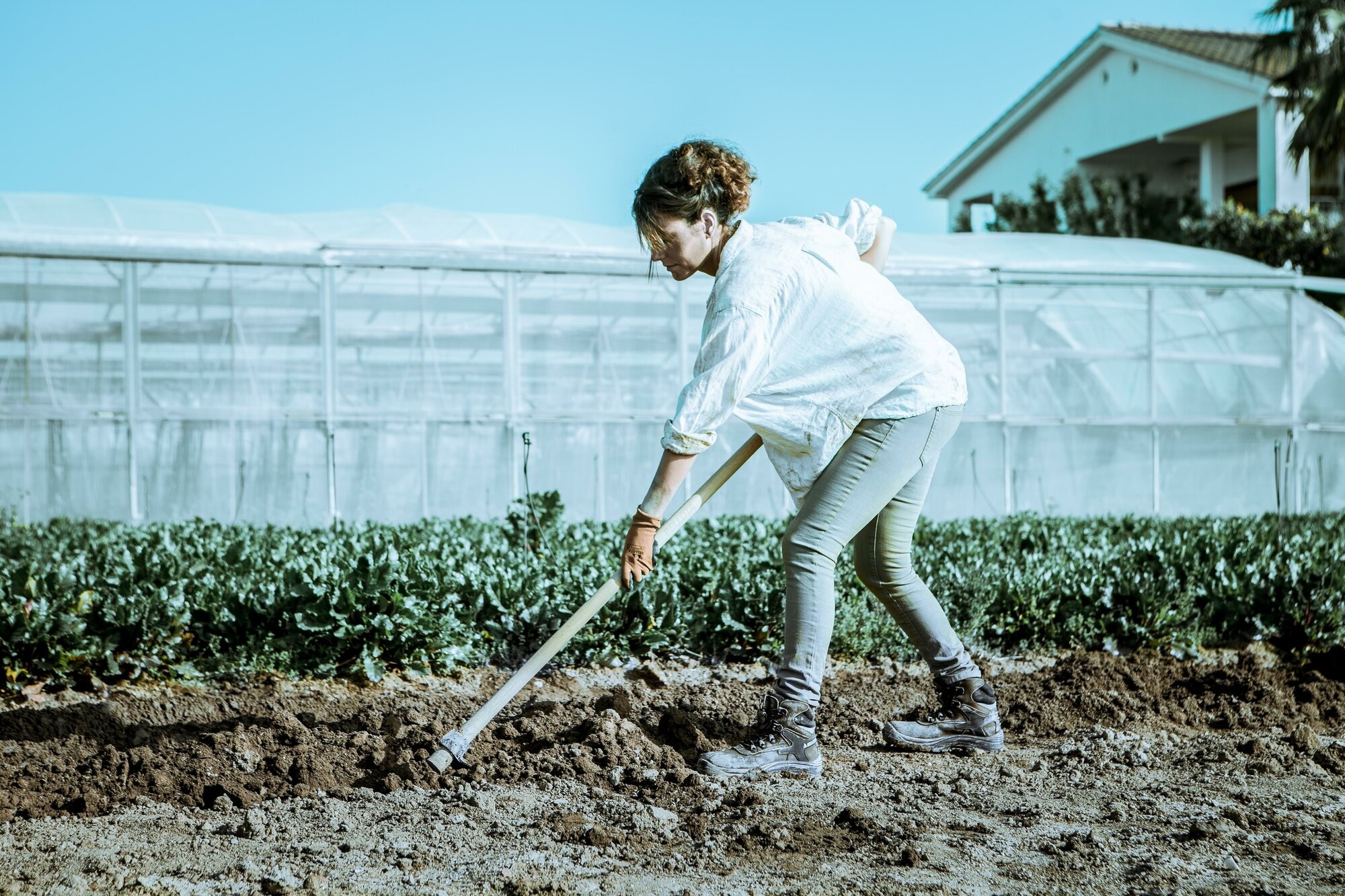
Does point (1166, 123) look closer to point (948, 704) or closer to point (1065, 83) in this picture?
point (1065, 83)

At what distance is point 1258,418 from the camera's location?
40.0 ft

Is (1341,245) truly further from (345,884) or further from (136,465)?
(345,884)

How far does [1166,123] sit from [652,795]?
2324 cm

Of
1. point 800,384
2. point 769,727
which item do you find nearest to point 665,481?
point 800,384

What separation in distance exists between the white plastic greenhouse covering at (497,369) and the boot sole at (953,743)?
7.79 meters


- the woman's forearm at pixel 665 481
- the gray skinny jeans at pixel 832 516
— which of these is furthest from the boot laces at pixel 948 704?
the woman's forearm at pixel 665 481

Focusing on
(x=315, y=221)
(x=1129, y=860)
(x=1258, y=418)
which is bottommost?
(x=1129, y=860)

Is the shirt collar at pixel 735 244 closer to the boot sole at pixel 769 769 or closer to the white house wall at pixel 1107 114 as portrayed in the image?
the boot sole at pixel 769 769

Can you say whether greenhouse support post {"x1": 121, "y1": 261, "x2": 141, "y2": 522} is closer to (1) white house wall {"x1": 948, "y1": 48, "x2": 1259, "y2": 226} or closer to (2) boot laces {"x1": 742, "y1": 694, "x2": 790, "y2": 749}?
(2) boot laces {"x1": 742, "y1": 694, "x2": 790, "y2": 749}

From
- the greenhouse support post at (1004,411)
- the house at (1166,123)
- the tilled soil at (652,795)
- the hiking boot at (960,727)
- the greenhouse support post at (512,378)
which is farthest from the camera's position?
the house at (1166,123)

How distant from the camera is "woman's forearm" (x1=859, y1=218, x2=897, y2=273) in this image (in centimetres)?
343

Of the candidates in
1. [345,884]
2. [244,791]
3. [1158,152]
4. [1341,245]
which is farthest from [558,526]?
[1158,152]

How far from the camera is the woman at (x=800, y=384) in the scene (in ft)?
9.43

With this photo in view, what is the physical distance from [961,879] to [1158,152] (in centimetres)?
2543
